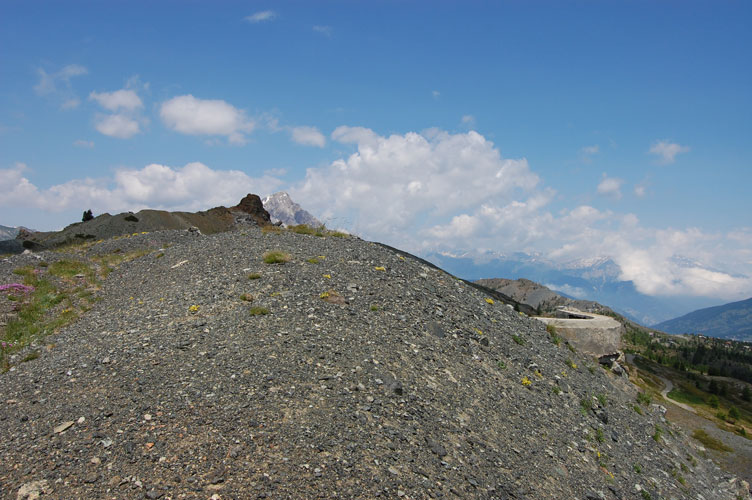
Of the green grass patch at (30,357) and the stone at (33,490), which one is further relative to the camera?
the green grass patch at (30,357)

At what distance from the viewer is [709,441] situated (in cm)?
5547

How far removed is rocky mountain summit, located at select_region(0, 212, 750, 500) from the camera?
853cm

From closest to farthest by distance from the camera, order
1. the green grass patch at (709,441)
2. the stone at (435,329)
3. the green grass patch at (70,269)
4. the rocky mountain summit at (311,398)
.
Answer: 1. the rocky mountain summit at (311,398)
2. the stone at (435,329)
3. the green grass patch at (70,269)
4. the green grass patch at (709,441)

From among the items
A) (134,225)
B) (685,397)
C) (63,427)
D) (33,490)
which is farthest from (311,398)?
(685,397)

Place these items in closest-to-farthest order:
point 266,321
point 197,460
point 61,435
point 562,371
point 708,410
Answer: point 197,460 → point 61,435 → point 266,321 → point 562,371 → point 708,410

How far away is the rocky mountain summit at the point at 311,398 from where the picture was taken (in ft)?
28.0

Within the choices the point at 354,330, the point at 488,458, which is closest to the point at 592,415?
the point at 488,458

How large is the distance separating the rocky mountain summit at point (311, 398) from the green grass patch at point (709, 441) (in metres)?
41.3

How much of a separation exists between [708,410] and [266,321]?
367 ft

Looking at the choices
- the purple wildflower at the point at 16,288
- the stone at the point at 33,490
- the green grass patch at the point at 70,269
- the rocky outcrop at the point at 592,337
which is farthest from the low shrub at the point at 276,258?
the rocky outcrop at the point at 592,337

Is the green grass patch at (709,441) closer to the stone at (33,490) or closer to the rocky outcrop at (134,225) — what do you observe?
the stone at (33,490)

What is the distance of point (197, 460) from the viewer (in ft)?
27.6

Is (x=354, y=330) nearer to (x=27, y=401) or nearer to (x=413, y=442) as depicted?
(x=413, y=442)

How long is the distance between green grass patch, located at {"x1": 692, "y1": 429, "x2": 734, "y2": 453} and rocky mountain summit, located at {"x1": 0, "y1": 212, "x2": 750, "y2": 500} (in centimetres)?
4133
